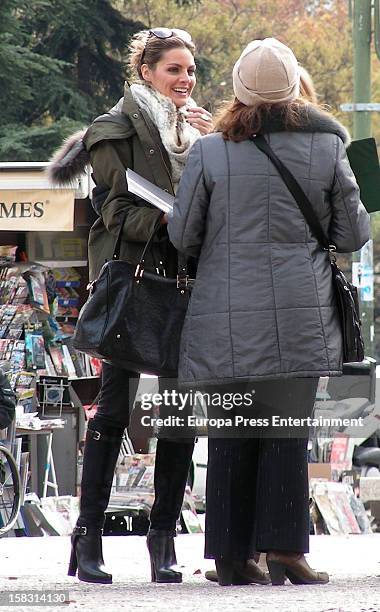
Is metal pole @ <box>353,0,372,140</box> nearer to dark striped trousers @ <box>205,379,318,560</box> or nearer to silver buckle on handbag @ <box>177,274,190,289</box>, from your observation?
silver buckle on handbag @ <box>177,274,190,289</box>

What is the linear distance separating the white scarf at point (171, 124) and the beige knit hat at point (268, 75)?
338 mm

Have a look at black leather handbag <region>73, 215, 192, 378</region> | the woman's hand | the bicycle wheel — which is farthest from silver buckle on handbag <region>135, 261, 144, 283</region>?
the bicycle wheel

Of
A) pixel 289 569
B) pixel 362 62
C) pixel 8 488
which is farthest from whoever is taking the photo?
pixel 362 62

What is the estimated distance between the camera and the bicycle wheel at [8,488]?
8.95m

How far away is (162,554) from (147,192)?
1255mm

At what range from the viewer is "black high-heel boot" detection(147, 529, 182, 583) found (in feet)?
16.4

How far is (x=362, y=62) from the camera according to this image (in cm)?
1253

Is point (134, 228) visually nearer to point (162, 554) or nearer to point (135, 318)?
point (135, 318)

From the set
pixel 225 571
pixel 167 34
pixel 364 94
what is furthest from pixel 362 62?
pixel 225 571

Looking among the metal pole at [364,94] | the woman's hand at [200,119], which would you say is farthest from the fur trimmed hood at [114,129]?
the metal pole at [364,94]

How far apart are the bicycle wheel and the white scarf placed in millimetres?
4282

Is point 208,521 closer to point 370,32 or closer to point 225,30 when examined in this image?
point 370,32

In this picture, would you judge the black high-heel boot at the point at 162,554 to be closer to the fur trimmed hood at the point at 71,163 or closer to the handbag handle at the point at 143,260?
the handbag handle at the point at 143,260

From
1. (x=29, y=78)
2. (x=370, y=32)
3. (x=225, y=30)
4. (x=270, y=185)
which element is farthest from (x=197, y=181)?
(x=225, y=30)
